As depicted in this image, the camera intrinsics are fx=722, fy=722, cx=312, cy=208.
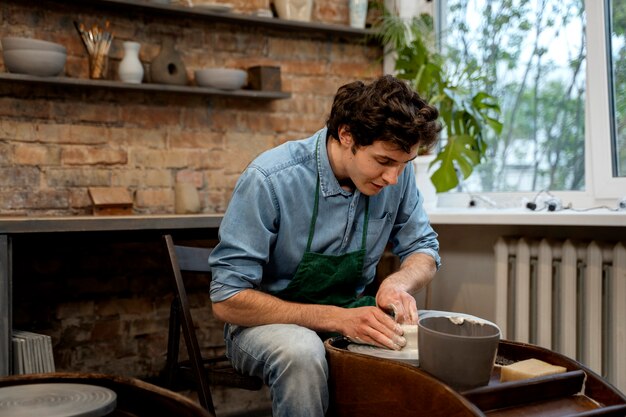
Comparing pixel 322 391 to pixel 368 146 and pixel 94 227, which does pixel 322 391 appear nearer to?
pixel 368 146

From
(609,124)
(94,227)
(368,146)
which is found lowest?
(94,227)

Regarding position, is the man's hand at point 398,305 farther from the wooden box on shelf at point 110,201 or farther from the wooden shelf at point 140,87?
the wooden shelf at point 140,87

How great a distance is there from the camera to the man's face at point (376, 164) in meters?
1.71

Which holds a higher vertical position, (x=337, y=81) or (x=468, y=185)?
(x=337, y=81)

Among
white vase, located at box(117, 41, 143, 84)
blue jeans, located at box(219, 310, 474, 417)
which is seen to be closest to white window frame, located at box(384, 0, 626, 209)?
blue jeans, located at box(219, 310, 474, 417)

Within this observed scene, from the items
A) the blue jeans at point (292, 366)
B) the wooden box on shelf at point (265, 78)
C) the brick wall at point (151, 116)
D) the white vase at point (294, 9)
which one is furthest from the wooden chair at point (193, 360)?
the white vase at point (294, 9)

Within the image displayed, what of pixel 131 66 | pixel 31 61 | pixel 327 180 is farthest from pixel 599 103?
pixel 31 61

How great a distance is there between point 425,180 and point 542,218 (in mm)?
706

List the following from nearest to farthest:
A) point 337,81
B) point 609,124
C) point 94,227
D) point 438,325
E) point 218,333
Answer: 1. point 438,325
2. point 94,227
3. point 609,124
4. point 218,333
5. point 337,81

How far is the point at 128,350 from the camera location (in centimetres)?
293

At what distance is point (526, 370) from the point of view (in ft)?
4.34

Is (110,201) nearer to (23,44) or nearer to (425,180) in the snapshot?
(23,44)

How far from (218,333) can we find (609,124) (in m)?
1.81

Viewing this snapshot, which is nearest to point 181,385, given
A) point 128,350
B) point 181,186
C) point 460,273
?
point 128,350
